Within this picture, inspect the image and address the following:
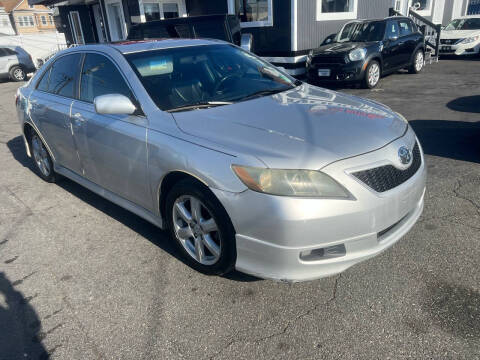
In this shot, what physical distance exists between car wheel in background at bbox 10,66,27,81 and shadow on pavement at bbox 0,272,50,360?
17585mm

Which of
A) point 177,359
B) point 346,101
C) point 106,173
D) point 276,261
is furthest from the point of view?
point 106,173

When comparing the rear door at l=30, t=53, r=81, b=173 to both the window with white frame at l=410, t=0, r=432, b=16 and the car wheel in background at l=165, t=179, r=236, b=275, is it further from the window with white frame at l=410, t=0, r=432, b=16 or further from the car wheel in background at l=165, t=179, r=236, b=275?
the window with white frame at l=410, t=0, r=432, b=16

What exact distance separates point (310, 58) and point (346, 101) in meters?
6.98

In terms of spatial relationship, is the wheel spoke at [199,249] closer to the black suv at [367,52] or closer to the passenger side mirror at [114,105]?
the passenger side mirror at [114,105]

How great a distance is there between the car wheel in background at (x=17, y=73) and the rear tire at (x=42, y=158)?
14.8 metres

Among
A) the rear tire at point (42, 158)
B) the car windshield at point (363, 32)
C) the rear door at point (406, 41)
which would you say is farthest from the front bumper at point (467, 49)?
the rear tire at point (42, 158)

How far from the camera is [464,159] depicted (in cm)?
486

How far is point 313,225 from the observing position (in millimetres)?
2299

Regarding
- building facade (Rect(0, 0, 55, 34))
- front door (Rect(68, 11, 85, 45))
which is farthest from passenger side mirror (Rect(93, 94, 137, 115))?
building facade (Rect(0, 0, 55, 34))

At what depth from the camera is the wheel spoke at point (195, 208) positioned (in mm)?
2755

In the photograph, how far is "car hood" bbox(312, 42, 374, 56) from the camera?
935 cm

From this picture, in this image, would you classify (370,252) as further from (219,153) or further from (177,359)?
(177,359)

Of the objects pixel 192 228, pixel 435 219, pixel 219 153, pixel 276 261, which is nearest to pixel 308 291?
pixel 276 261

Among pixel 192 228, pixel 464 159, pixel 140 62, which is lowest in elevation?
pixel 464 159
